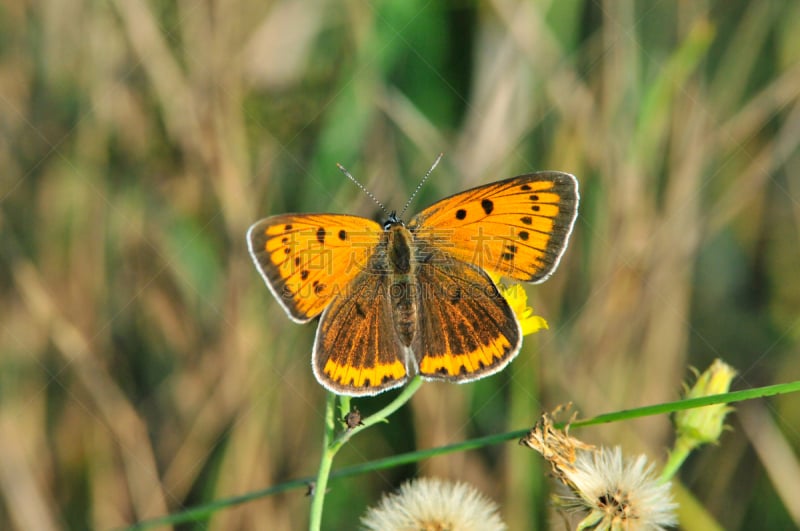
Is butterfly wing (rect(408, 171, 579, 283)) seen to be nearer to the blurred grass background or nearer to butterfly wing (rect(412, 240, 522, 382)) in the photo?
butterfly wing (rect(412, 240, 522, 382))

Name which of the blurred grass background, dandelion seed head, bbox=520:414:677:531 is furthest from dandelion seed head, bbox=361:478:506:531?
the blurred grass background

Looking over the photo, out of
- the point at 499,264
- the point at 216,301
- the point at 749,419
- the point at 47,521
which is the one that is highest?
the point at 216,301

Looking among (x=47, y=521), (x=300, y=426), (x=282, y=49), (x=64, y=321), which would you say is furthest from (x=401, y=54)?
(x=47, y=521)

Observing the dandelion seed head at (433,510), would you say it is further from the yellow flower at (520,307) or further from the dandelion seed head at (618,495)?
the yellow flower at (520,307)

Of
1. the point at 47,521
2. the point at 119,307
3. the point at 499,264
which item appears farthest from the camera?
the point at 119,307

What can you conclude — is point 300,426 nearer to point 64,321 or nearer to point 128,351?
point 128,351

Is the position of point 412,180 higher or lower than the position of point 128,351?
higher

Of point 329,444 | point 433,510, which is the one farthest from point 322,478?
point 433,510
